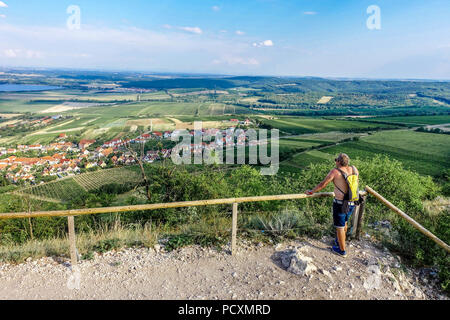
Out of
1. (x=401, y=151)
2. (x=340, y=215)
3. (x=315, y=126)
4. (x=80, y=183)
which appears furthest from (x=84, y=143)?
(x=401, y=151)

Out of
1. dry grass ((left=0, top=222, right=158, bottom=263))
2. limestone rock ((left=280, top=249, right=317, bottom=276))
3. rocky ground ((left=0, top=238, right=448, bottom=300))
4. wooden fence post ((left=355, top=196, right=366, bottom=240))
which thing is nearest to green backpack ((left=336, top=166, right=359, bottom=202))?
wooden fence post ((left=355, top=196, right=366, bottom=240))

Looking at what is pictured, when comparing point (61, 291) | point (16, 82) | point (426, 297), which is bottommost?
point (426, 297)

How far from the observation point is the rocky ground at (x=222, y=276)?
3656 mm

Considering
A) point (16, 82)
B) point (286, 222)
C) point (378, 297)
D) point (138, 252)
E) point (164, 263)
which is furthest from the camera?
point (16, 82)

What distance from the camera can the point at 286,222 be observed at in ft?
17.7

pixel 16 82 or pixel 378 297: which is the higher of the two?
pixel 16 82

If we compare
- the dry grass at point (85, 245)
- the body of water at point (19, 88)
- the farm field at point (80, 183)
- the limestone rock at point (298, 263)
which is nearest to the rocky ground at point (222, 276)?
the limestone rock at point (298, 263)

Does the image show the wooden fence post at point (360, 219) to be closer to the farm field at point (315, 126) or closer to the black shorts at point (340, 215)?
the black shorts at point (340, 215)

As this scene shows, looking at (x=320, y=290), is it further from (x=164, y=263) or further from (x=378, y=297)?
(x=164, y=263)

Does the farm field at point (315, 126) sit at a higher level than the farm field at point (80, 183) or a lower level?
higher
